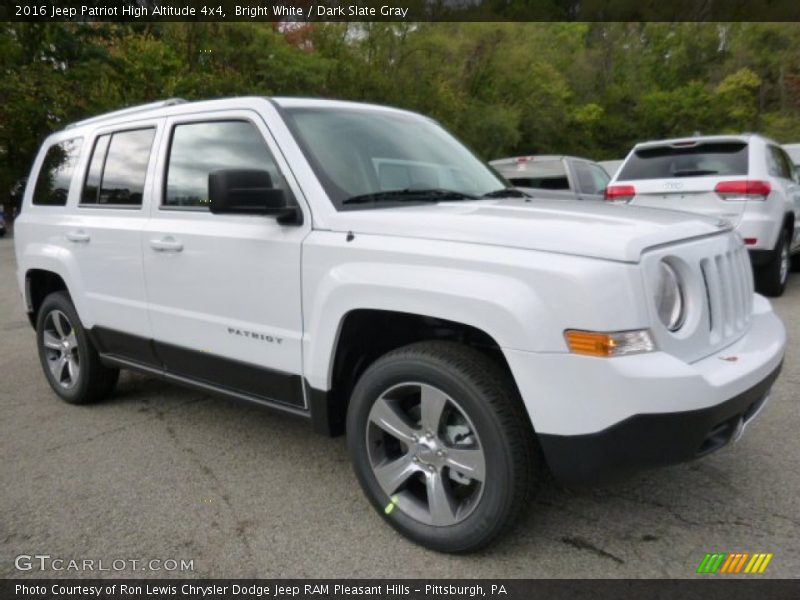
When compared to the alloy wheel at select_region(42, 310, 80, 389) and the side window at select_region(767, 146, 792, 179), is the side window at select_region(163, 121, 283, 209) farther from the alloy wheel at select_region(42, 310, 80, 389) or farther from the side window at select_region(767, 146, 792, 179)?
the side window at select_region(767, 146, 792, 179)

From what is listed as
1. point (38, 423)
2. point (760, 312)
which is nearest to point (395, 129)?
point (760, 312)

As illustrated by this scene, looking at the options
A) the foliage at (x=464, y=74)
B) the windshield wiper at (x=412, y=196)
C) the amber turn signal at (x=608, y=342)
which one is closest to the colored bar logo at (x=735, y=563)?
the amber turn signal at (x=608, y=342)

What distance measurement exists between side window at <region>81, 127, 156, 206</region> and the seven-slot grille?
9.81 feet

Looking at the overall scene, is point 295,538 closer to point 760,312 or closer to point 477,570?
point 477,570

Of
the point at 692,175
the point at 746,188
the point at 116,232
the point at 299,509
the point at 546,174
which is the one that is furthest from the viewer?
the point at 546,174

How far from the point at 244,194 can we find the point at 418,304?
0.92 metres

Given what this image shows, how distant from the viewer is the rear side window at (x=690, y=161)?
7023mm

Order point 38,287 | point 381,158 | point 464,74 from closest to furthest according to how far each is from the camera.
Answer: point 381,158, point 38,287, point 464,74

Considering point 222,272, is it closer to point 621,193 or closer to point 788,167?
point 621,193

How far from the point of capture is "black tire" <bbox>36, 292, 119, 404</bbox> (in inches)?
175

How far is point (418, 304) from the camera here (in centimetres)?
256

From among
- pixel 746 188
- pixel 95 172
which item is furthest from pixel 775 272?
pixel 95 172

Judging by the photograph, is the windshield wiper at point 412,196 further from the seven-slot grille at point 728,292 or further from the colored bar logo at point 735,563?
the colored bar logo at point 735,563

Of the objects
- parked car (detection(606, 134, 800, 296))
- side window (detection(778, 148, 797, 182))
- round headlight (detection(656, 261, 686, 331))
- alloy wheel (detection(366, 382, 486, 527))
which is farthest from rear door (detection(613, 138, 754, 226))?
alloy wheel (detection(366, 382, 486, 527))
